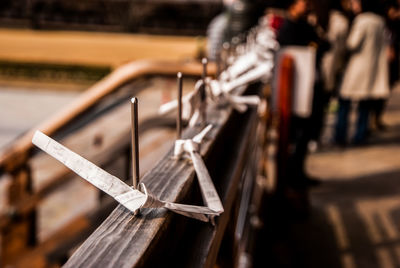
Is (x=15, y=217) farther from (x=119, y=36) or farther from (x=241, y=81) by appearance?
(x=119, y=36)

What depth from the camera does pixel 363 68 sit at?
5.73m

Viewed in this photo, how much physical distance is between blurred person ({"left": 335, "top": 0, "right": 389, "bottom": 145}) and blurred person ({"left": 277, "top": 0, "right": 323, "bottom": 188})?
4.53ft

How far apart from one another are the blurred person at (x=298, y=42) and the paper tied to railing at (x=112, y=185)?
316 cm

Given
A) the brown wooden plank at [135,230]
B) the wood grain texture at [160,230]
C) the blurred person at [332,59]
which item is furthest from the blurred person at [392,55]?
the brown wooden plank at [135,230]

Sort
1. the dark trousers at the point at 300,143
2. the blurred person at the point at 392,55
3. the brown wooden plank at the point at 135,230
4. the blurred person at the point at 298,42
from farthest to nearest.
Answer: the blurred person at the point at 392,55 < the dark trousers at the point at 300,143 < the blurred person at the point at 298,42 < the brown wooden plank at the point at 135,230

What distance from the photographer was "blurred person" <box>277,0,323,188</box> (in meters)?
4.07

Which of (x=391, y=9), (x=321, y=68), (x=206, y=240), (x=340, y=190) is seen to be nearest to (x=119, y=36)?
(x=391, y=9)

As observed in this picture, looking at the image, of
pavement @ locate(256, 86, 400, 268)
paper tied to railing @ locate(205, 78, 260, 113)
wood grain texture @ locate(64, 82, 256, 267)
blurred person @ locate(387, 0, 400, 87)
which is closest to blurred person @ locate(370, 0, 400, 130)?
blurred person @ locate(387, 0, 400, 87)

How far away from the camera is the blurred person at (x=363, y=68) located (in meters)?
5.61

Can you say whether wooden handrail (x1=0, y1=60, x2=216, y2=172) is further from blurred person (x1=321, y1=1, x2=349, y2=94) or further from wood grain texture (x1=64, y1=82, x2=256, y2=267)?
blurred person (x1=321, y1=1, x2=349, y2=94)

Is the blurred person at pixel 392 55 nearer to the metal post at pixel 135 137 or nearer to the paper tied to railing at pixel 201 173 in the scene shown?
the paper tied to railing at pixel 201 173

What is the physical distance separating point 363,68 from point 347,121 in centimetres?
60

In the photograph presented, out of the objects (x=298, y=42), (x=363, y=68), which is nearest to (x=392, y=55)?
(x=363, y=68)

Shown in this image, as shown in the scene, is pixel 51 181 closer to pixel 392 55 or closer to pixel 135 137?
pixel 135 137
